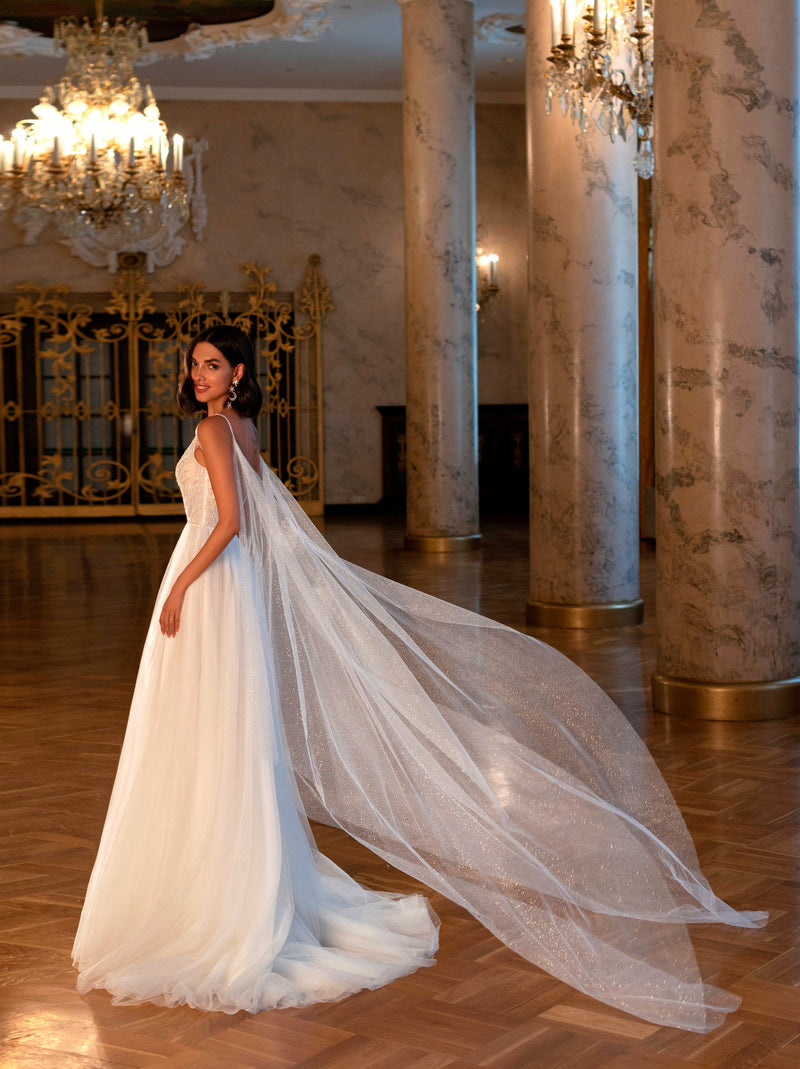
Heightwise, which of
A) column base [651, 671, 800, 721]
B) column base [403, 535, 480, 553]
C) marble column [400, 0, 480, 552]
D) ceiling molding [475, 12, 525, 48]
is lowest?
column base [651, 671, 800, 721]

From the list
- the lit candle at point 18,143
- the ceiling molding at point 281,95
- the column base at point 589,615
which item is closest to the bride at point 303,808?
the column base at point 589,615

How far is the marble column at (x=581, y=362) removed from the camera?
746 centimetres

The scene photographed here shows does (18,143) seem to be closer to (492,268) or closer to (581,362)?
(492,268)

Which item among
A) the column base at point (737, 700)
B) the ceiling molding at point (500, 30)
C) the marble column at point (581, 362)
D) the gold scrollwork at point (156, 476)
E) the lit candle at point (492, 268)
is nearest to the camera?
the column base at point (737, 700)

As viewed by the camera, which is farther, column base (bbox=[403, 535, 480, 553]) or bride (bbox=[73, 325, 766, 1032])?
column base (bbox=[403, 535, 480, 553])

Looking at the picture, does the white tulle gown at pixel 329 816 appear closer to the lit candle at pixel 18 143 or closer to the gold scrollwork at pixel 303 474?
the lit candle at pixel 18 143

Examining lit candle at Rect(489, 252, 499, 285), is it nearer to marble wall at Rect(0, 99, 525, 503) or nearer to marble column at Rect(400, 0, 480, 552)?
marble wall at Rect(0, 99, 525, 503)

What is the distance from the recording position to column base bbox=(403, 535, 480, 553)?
39.3ft

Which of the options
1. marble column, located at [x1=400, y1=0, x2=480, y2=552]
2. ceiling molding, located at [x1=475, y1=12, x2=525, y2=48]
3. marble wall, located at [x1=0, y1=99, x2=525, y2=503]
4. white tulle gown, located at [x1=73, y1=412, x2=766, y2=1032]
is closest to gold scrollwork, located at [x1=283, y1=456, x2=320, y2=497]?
marble wall, located at [x1=0, y1=99, x2=525, y2=503]

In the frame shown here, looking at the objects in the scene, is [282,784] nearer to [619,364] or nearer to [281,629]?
[281,629]

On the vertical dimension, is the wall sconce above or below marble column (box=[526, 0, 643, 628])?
above

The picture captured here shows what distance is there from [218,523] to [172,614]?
0.75 feet

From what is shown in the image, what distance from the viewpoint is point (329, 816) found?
3.49 meters

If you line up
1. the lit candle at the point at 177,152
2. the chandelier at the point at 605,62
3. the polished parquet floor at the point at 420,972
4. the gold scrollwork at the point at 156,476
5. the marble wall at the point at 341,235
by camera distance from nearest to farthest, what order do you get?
the polished parquet floor at the point at 420,972 < the chandelier at the point at 605,62 < the lit candle at the point at 177,152 < the gold scrollwork at the point at 156,476 < the marble wall at the point at 341,235
